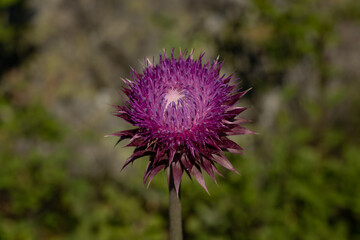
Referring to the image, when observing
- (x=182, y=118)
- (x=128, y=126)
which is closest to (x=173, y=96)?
(x=182, y=118)

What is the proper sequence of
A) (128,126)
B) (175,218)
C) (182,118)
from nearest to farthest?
(175,218), (182,118), (128,126)

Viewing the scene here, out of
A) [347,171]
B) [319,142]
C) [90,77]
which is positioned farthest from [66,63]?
[347,171]

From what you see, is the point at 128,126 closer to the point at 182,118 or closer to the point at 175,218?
the point at 182,118

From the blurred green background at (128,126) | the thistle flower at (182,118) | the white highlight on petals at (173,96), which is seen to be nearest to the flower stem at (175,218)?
the thistle flower at (182,118)

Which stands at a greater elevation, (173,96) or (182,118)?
(173,96)

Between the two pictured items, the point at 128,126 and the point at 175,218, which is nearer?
the point at 175,218

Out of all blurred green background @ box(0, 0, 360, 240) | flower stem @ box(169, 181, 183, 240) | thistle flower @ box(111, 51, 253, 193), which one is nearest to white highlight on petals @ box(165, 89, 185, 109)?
thistle flower @ box(111, 51, 253, 193)

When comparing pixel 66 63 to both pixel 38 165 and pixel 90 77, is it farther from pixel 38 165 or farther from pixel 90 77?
pixel 38 165

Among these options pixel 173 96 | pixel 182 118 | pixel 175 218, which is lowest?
pixel 175 218
